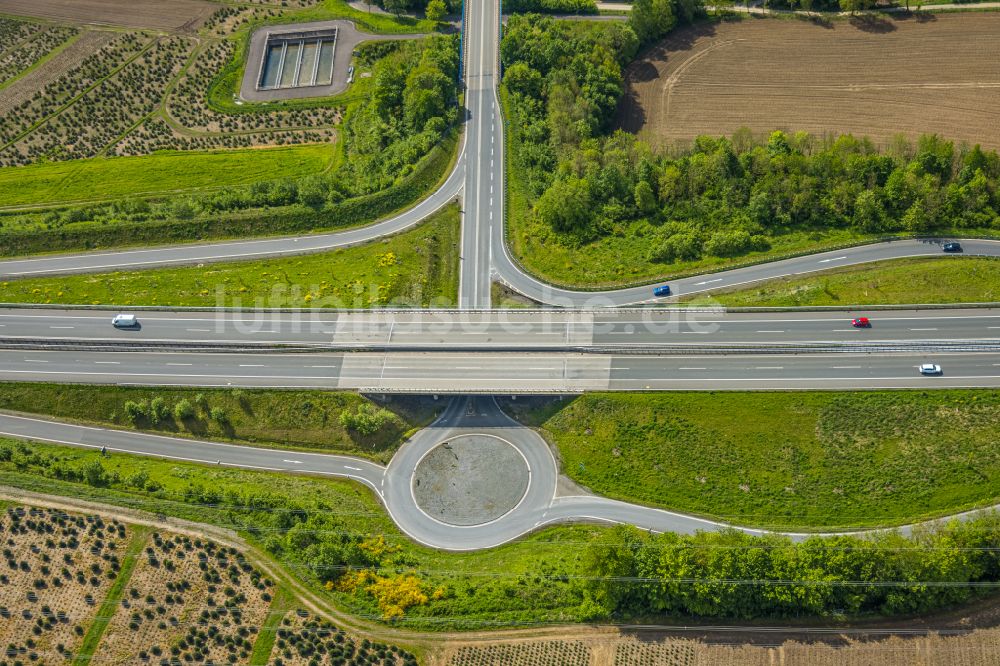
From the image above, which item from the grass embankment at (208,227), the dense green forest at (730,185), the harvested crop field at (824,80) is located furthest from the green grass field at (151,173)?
the harvested crop field at (824,80)

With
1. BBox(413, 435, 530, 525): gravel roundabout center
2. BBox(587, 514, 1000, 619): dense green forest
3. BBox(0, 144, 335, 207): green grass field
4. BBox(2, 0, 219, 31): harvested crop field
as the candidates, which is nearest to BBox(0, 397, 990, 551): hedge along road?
BBox(413, 435, 530, 525): gravel roundabout center

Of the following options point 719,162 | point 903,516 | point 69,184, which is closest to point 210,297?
point 69,184

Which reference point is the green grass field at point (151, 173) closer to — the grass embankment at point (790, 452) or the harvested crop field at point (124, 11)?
the harvested crop field at point (124, 11)

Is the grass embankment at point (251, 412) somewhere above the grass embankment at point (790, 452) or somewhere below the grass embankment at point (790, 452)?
below

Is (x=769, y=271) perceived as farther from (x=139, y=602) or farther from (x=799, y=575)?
(x=139, y=602)

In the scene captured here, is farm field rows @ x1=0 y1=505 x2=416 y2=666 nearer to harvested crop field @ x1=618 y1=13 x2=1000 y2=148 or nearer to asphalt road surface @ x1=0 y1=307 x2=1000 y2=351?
asphalt road surface @ x1=0 y1=307 x2=1000 y2=351

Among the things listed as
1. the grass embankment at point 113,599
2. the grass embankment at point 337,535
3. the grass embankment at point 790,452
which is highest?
the grass embankment at point 790,452

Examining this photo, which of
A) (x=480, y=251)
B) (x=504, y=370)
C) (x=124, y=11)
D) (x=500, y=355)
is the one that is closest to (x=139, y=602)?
(x=504, y=370)
